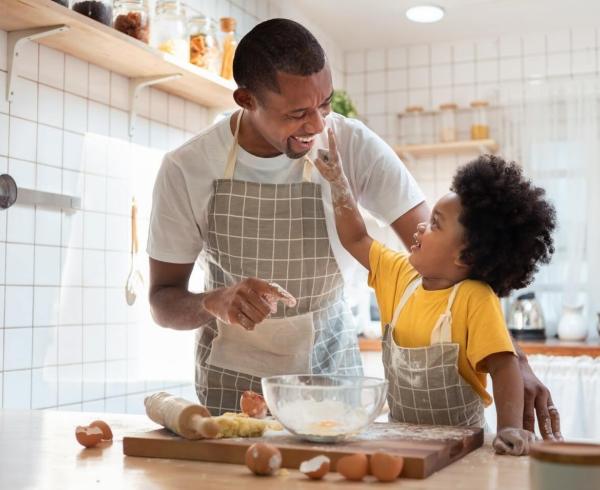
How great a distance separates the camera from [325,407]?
3.43 feet

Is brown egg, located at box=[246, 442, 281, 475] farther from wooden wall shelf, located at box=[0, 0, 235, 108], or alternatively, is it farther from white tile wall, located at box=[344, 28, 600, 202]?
white tile wall, located at box=[344, 28, 600, 202]

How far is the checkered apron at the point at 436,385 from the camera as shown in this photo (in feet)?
4.48

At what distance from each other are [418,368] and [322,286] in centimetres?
36

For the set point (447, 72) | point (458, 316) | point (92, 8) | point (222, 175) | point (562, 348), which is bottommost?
point (562, 348)

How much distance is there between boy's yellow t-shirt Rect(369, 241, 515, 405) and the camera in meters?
1.32

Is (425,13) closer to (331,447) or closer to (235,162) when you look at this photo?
(235,162)

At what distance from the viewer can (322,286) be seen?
5.53ft

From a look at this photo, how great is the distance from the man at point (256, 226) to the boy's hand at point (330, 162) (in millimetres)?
72

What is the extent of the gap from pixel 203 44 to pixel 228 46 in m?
0.19

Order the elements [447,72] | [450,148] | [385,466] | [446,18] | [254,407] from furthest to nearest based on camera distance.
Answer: [447,72] → [450,148] → [446,18] → [254,407] → [385,466]

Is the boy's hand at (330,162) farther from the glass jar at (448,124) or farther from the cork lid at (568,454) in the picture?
the glass jar at (448,124)

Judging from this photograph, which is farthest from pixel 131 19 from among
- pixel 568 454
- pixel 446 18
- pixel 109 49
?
pixel 446 18

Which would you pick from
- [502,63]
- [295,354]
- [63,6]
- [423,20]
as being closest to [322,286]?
[295,354]

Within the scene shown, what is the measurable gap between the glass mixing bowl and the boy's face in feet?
1.59
